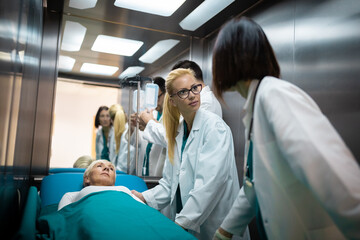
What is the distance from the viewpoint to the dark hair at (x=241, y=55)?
112cm

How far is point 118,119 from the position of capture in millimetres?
3211

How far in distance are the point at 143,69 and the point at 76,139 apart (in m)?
1.02

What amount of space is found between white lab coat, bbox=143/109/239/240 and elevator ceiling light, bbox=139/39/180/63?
1487 millimetres

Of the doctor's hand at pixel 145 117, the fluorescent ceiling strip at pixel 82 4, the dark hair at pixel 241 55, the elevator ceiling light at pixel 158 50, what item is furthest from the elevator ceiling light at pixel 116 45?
the dark hair at pixel 241 55

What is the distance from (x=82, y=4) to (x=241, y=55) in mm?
2223

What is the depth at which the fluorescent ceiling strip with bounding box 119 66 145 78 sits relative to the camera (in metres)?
3.30

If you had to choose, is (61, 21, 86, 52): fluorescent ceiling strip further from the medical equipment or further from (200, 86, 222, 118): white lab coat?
(200, 86, 222, 118): white lab coat

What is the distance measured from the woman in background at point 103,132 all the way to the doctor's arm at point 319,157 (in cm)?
235

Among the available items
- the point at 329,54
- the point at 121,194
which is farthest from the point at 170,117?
the point at 329,54

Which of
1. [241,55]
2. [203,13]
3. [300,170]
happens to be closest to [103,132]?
[203,13]

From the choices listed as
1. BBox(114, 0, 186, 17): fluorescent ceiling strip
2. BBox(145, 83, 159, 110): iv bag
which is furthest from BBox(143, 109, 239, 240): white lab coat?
BBox(114, 0, 186, 17): fluorescent ceiling strip

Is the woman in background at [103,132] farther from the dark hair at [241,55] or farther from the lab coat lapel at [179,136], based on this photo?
the dark hair at [241,55]

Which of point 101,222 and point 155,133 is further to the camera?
point 155,133

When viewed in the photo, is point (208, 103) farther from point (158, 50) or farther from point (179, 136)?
point (158, 50)
